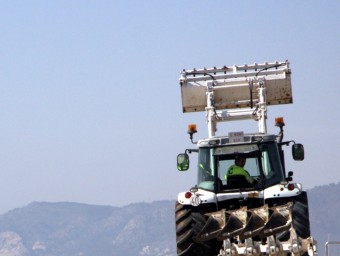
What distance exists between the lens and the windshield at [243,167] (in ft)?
82.1

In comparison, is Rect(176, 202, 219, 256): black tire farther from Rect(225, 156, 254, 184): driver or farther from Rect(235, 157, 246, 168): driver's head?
Rect(235, 157, 246, 168): driver's head

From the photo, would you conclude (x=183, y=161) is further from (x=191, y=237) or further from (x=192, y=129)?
(x=191, y=237)

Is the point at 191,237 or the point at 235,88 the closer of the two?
the point at 191,237

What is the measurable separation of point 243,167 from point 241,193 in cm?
64

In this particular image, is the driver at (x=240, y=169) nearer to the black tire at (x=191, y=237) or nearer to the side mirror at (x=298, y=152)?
the black tire at (x=191, y=237)

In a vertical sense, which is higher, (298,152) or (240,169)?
(298,152)

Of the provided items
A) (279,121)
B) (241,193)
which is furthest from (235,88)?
(241,193)

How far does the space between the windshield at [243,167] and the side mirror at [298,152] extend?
1.56 m

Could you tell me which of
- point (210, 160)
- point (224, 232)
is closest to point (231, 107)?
point (210, 160)

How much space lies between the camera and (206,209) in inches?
974

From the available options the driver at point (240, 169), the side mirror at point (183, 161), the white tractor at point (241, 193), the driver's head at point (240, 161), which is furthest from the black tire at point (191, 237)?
the side mirror at point (183, 161)

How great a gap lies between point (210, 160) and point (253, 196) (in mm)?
1236

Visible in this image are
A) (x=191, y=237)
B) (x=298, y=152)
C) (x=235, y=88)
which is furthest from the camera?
(x=235, y=88)

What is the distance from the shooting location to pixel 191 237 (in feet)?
79.7
